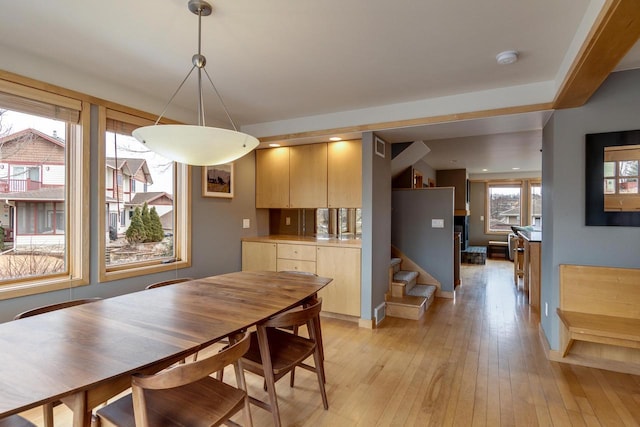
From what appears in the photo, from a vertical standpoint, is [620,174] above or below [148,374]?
above

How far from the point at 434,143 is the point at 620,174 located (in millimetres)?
2873

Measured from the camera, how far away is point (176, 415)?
52.2 inches

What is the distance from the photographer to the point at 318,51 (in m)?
2.31

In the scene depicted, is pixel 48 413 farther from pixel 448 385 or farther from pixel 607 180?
pixel 607 180

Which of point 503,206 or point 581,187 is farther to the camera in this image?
point 503,206

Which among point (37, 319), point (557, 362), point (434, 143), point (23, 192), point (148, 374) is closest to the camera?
point (148, 374)

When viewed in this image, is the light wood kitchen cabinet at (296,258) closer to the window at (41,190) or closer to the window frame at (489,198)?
the window at (41,190)

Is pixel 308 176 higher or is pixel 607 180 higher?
pixel 308 176

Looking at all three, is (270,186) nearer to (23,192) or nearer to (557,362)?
(23,192)

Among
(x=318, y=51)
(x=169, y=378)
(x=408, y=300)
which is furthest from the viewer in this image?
(x=408, y=300)

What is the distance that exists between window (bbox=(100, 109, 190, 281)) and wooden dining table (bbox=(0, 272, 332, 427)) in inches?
48.6

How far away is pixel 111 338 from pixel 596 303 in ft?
11.2

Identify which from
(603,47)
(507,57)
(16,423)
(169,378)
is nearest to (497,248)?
(507,57)

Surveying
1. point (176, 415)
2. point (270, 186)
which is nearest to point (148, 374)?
point (176, 415)
